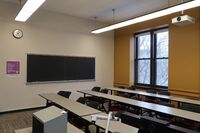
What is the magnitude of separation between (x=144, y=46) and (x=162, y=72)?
131cm

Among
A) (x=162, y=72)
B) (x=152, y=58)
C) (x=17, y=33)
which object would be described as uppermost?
(x=17, y=33)

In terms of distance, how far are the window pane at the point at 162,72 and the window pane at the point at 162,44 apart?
0.81ft

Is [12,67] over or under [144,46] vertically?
under

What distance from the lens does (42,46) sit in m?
6.14

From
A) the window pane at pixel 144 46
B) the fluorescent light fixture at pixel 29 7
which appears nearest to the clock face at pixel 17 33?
the fluorescent light fixture at pixel 29 7

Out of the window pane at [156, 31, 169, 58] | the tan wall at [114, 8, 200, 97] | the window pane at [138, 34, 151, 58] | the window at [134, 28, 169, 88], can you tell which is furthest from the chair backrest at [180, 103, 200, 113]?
the window pane at [138, 34, 151, 58]

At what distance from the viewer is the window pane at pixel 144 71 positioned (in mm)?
6924

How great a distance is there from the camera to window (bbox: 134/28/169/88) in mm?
6312

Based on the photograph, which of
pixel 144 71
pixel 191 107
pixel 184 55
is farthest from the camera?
pixel 144 71

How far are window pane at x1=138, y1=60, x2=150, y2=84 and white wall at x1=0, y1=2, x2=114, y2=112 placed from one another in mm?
1415

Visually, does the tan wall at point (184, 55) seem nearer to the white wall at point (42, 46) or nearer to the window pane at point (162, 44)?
the window pane at point (162, 44)

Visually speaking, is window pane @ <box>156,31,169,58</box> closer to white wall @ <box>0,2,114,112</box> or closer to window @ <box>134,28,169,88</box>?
window @ <box>134,28,169,88</box>

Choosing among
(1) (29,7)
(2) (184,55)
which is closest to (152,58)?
(2) (184,55)

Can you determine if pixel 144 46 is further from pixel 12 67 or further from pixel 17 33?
pixel 12 67
